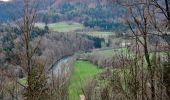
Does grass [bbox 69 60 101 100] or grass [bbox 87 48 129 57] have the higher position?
grass [bbox 87 48 129 57]

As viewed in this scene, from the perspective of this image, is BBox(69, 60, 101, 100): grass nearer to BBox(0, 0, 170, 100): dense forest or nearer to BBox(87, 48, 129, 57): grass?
BBox(0, 0, 170, 100): dense forest

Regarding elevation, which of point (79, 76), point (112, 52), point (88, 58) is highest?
point (112, 52)

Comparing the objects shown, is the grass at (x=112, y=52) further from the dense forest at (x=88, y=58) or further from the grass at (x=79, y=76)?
the grass at (x=79, y=76)

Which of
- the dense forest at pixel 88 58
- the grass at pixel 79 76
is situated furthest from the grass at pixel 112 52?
the grass at pixel 79 76

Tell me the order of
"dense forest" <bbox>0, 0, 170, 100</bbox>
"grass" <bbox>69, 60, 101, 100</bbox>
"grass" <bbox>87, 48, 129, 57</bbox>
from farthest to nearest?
"grass" <bbox>69, 60, 101, 100</bbox> < "grass" <bbox>87, 48, 129, 57</bbox> < "dense forest" <bbox>0, 0, 170, 100</bbox>

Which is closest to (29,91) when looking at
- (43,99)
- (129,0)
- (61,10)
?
(129,0)

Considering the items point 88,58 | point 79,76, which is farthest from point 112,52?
point 88,58

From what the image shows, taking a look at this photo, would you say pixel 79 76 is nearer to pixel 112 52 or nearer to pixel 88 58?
pixel 112 52

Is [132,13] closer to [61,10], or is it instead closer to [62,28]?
[62,28]

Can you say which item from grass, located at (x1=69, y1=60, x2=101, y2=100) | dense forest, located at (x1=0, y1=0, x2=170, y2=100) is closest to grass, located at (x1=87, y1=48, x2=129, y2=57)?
dense forest, located at (x1=0, y1=0, x2=170, y2=100)
